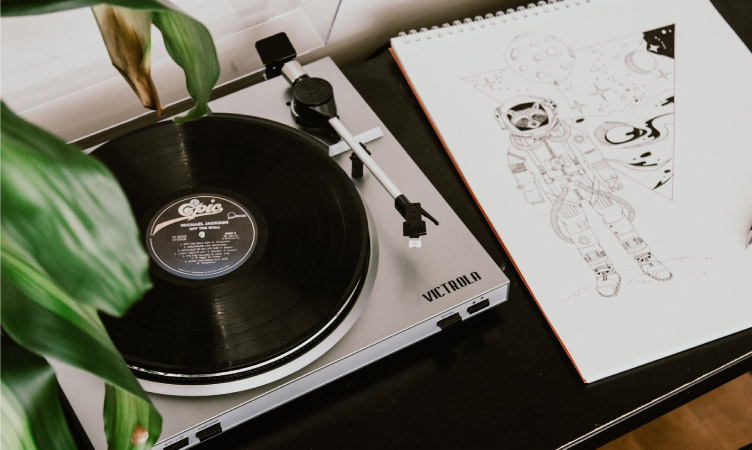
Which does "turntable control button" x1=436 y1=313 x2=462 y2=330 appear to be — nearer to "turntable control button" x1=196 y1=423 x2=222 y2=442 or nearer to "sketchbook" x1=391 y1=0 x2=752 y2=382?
"sketchbook" x1=391 y1=0 x2=752 y2=382

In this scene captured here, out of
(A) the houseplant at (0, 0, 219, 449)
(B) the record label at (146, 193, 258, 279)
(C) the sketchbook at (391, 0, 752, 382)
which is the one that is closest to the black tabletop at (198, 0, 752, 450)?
(C) the sketchbook at (391, 0, 752, 382)

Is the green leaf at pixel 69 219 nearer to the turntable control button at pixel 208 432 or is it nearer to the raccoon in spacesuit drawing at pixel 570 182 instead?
the turntable control button at pixel 208 432

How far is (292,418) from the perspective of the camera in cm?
68

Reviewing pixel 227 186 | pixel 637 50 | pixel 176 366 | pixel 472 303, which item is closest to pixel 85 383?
pixel 176 366

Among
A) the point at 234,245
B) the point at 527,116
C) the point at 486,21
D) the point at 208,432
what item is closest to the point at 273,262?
the point at 234,245

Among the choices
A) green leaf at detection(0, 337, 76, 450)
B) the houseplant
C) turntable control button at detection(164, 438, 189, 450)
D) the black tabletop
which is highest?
the houseplant

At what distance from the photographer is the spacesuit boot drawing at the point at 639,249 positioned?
767mm

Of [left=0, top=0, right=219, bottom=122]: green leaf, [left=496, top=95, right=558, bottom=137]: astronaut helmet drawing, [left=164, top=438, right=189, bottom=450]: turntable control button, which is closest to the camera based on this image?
[left=0, top=0, right=219, bottom=122]: green leaf

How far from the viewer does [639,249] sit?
786 mm

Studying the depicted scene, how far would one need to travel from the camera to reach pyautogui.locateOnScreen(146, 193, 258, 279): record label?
0.69m

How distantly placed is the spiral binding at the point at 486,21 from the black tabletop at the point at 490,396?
0.38 metres

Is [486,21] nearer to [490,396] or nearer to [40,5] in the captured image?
[490,396]

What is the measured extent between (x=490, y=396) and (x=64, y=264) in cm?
49

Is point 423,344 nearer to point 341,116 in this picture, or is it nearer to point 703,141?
point 341,116
